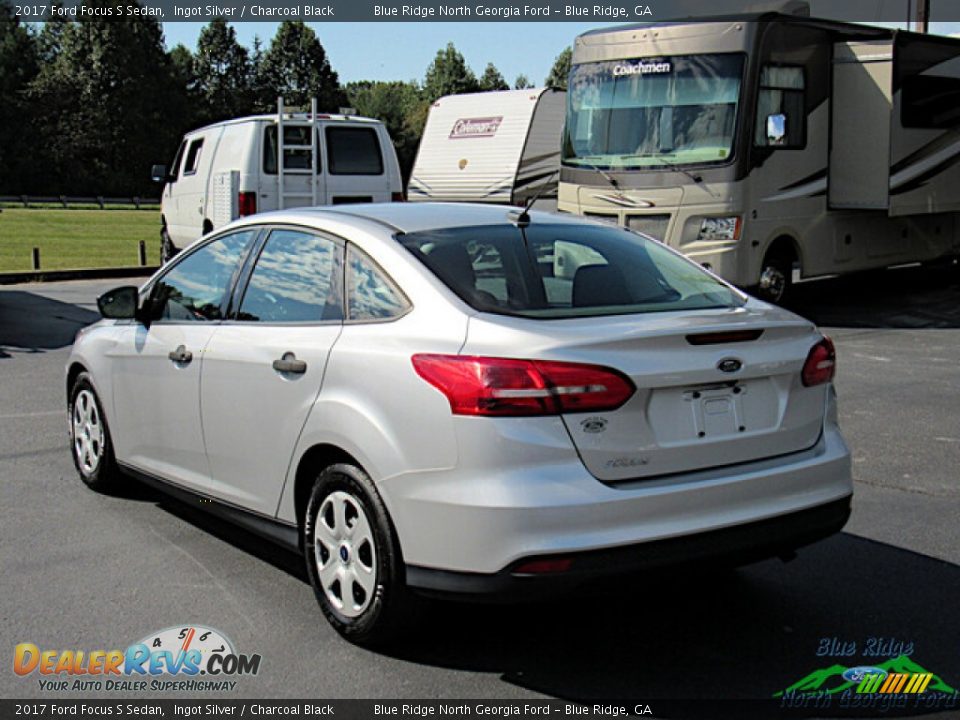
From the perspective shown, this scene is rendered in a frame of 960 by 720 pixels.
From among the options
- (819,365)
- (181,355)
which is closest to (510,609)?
(819,365)

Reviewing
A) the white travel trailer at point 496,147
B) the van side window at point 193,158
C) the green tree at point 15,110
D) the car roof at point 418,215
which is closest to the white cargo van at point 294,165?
the van side window at point 193,158

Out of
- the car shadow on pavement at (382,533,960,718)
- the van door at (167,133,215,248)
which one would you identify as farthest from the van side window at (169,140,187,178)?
the car shadow on pavement at (382,533,960,718)

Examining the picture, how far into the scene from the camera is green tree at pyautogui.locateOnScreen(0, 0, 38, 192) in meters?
83.4

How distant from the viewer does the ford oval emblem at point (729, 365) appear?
13.1ft

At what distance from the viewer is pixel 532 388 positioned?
3721 millimetres

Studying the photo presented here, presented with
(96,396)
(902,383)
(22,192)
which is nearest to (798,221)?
(902,383)

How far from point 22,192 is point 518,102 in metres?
71.5

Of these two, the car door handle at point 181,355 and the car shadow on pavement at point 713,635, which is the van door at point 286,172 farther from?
the car shadow on pavement at point 713,635

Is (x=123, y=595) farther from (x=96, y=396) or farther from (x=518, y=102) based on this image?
(x=518, y=102)

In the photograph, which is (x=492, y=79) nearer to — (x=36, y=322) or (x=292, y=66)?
(x=292, y=66)

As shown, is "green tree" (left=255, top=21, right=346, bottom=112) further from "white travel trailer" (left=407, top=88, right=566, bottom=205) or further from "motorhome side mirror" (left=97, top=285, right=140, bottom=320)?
"motorhome side mirror" (left=97, top=285, right=140, bottom=320)

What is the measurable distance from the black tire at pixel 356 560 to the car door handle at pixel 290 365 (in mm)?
432

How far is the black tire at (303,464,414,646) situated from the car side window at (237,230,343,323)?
0.70m

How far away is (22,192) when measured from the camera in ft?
276
